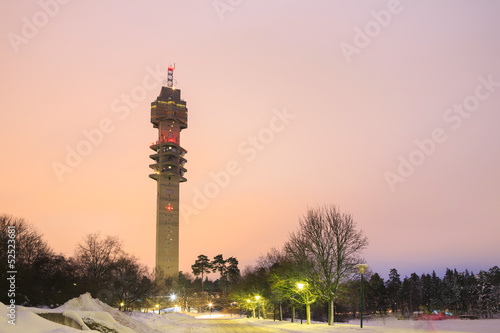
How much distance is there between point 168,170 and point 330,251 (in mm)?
122517

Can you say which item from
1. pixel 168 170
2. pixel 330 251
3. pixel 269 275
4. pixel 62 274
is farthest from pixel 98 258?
pixel 168 170

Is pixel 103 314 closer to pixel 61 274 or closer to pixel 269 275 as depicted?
pixel 61 274

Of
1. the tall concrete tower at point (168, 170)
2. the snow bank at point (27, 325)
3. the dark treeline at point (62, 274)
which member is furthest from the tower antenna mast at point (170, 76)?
the snow bank at point (27, 325)

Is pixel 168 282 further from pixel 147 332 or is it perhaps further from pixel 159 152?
pixel 147 332

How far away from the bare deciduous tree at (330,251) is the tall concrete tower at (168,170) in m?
110

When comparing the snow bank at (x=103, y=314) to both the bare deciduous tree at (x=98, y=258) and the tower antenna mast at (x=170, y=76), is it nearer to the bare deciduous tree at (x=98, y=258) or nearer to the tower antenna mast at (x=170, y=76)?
the bare deciduous tree at (x=98, y=258)

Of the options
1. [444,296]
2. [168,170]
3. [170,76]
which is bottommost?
[444,296]

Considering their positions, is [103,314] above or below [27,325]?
below

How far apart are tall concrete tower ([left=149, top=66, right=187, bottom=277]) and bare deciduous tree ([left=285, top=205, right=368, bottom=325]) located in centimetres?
11014

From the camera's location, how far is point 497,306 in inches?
3873

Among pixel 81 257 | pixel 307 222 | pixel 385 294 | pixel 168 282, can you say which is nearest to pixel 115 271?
pixel 81 257

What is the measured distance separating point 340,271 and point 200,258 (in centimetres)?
12897

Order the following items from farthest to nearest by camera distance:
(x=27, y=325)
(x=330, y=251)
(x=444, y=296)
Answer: (x=444, y=296) < (x=330, y=251) < (x=27, y=325)

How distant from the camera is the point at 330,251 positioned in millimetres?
41188
